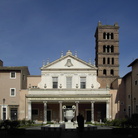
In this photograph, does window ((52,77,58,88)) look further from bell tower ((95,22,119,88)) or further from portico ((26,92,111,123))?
bell tower ((95,22,119,88))

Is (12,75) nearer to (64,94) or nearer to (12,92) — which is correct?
(12,92)

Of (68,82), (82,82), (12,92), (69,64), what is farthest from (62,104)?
(12,92)

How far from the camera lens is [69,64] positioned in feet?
156

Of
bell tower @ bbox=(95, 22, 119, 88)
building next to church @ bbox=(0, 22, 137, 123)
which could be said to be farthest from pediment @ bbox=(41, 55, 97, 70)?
bell tower @ bbox=(95, 22, 119, 88)

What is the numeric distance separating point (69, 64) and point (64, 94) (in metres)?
5.42

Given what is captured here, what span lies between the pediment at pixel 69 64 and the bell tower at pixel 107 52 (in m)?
9.58

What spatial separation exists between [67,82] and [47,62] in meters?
4.66

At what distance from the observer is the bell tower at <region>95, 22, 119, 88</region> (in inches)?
2256

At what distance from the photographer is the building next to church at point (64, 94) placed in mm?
44219

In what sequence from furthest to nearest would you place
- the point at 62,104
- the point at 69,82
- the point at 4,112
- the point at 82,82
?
the point at 82,82 → the point at 69,82 → the point at 62,104 → the point at 4,112

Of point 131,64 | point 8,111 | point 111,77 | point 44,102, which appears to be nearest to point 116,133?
point 131,64

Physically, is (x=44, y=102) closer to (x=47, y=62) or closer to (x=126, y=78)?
(x=47, y=62)

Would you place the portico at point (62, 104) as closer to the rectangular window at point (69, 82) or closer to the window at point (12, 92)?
the window at point (12, 92)

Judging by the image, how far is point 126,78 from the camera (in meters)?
45.2
